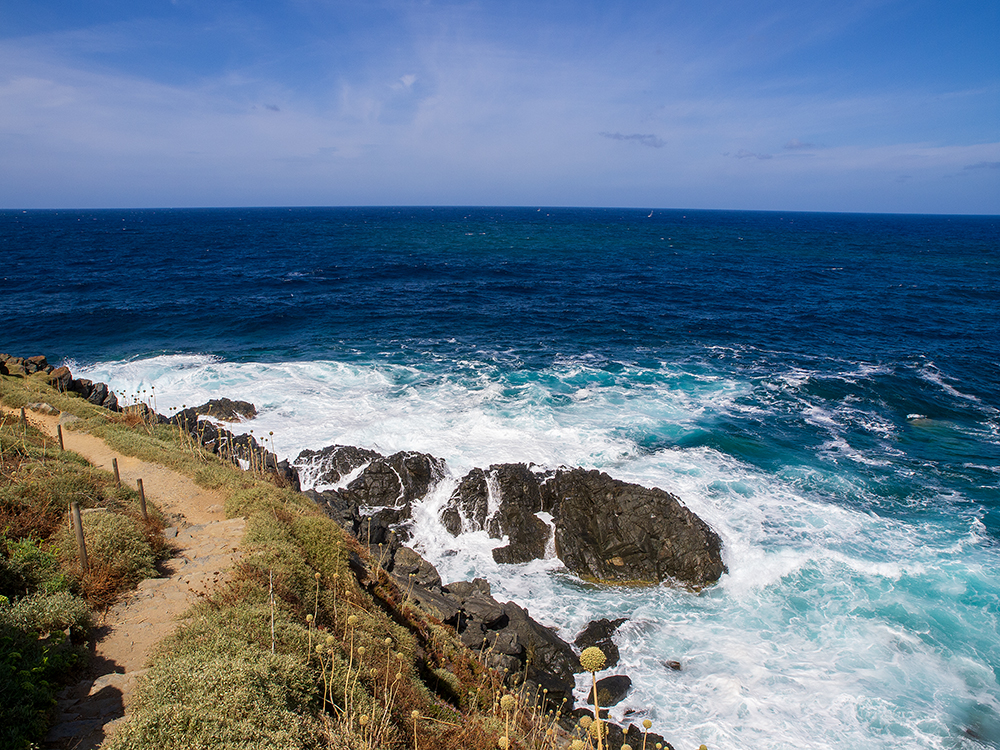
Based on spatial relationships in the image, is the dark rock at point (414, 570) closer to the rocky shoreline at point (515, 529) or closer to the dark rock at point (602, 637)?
the rocky shoreline at point (515, 529)

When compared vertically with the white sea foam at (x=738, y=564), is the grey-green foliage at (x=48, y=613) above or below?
above

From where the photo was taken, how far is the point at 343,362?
33.2m

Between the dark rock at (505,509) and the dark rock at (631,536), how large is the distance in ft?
2.73

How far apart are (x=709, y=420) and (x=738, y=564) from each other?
9.84 meters

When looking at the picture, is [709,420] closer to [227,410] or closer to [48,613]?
[227,410]

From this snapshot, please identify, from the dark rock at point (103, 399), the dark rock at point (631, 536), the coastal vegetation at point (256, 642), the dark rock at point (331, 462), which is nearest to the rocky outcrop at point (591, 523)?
the dark rock at point (631, 536)

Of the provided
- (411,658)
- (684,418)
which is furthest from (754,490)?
(411,658)

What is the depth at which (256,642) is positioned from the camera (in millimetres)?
7375

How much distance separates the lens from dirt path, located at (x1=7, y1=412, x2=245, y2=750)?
6527 millimetres

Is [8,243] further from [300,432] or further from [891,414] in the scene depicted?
[891,414]

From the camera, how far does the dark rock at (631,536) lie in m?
16.9

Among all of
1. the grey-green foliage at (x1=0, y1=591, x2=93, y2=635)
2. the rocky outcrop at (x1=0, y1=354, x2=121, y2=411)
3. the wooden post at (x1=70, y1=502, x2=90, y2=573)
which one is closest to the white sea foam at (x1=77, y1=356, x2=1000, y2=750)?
the rocky outcrop at (x1=0, y1=354, x2=121, y2=411)

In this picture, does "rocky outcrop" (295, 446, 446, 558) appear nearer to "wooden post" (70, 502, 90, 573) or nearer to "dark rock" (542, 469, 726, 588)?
"dark rock" (542, 469, 726, 588)

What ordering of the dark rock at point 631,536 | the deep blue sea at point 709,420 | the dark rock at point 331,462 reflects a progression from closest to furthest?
the deep blue sea at point 709,420
the dark rock at point 631,536
the dark rock at point 331,462
